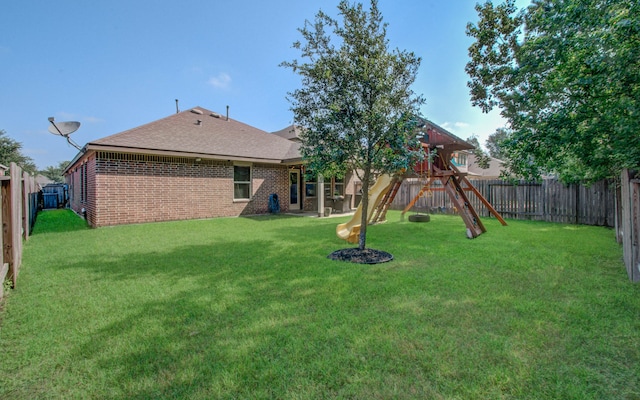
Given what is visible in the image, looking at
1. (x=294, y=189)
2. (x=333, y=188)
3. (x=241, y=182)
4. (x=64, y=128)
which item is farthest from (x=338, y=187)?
(x=64, y=128)

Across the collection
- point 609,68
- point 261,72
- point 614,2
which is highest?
point 261,72

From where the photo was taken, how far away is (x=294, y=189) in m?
14.9

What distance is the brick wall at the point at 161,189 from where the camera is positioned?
9.78 meters

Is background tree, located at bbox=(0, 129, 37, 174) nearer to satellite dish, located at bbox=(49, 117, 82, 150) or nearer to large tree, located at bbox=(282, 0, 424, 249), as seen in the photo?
satellite dish, located at bbox=(49, 117, 82, 150)

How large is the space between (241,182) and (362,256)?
876 cm

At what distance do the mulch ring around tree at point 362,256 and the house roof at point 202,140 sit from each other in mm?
7696

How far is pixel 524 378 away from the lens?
204 centimetres

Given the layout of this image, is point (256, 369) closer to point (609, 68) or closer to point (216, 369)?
point (216, 369)

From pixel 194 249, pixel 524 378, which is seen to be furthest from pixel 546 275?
pixel 194 249

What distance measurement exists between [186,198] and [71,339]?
9385 millimetres

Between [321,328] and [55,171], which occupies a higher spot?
[55,171]

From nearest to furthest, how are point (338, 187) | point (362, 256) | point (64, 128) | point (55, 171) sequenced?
point (362, 256) < point (64, 128) < point (338, 187) < point (55, 171)

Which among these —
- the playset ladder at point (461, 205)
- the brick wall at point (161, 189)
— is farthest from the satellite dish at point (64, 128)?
the playset ladder at point (461, 205)

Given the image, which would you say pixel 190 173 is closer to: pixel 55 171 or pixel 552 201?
pixel 552 201
